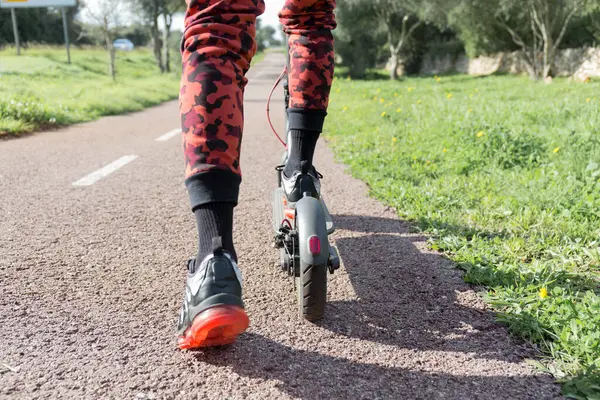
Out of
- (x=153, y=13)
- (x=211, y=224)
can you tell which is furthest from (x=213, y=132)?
(x=153, y=13)

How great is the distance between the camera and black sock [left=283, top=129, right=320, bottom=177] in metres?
2.16

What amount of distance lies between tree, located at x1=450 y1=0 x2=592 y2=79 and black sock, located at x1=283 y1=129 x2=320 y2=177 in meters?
23.4

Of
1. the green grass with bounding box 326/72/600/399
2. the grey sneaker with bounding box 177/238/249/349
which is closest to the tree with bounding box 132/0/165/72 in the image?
the green grass with bounding box 326/72/600/399

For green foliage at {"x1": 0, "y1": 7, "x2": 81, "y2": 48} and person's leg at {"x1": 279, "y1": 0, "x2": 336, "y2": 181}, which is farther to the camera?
Result: green foliage at {"x1": 0, "y1": 7, "x2": 81, "y2": 48}

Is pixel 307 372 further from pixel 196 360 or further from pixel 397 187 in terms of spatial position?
pixel 397 187

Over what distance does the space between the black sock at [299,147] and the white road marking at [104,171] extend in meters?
2.08

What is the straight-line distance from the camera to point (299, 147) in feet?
7.18

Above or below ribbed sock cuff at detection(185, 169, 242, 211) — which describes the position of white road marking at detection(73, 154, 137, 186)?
below

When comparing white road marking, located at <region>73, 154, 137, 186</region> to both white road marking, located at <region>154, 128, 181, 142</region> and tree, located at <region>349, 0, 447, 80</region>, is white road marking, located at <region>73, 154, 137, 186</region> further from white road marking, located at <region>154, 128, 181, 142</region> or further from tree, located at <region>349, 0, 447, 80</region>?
tree, located at <region>349, 0, 447, 80</region>

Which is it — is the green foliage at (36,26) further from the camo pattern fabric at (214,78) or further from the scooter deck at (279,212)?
the camo pattern fabric at (214,78)

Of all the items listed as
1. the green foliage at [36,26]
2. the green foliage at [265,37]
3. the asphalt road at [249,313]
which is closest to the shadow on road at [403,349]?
the asphalt road at [249,313]

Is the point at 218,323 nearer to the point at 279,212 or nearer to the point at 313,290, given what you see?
the point at 313,290

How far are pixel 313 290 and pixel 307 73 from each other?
0.92 meters

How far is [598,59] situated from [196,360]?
2850 centimetres
